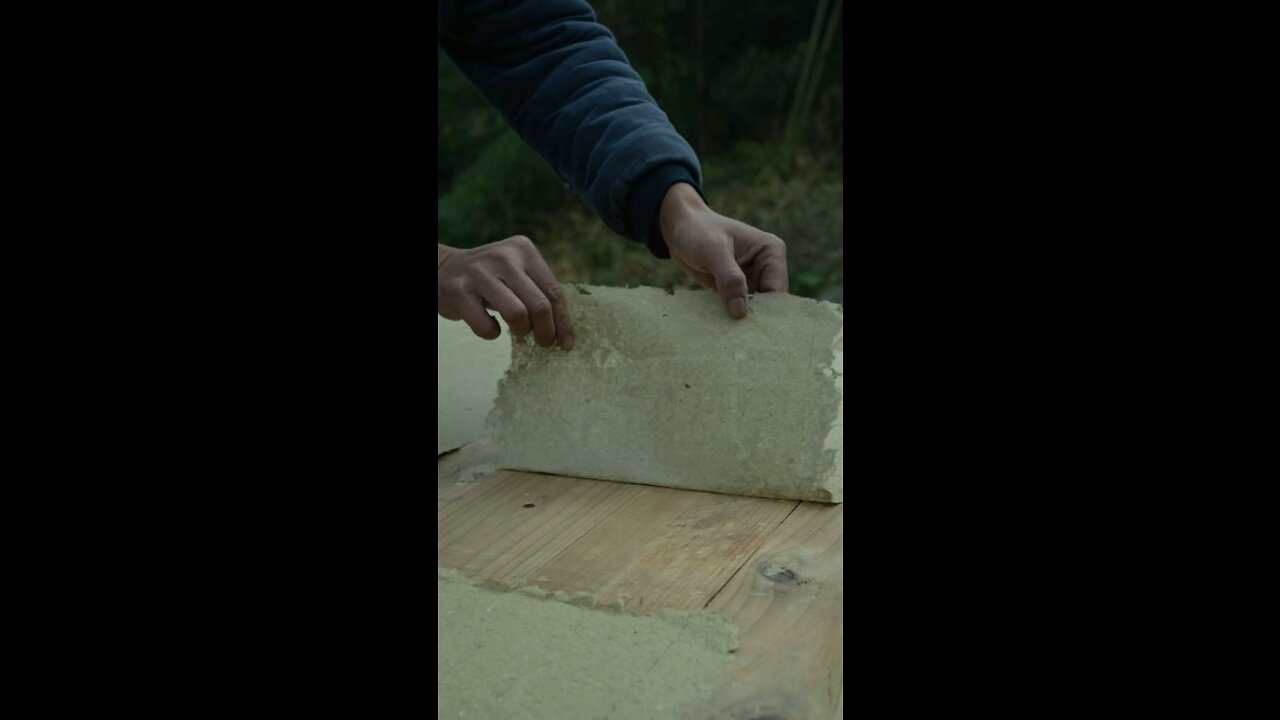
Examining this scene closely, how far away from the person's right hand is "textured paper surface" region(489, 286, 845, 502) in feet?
0.12

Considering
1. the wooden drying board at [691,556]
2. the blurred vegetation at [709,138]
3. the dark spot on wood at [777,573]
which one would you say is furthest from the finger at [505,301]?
the blurred vegetation at [709,138]

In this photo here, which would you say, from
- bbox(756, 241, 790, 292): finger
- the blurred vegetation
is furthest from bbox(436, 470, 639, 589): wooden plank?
the blurred vegetation

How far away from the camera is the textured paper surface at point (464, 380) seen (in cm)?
150

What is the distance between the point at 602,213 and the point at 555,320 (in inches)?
9.1

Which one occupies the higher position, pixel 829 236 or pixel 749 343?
pixel 749 343

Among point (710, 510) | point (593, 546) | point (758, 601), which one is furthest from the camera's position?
point (710, 510)

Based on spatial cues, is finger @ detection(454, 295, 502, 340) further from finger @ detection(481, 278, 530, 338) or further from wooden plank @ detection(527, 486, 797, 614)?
wooden plank @ detection(527, 486, 797, 614)

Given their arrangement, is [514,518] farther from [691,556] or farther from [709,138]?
[709,138]

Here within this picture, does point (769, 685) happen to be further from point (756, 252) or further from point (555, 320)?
point (756, 252)

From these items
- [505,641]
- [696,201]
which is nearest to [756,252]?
[696,201]

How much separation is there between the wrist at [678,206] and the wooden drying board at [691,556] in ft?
1.31

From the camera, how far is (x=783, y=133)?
452cm

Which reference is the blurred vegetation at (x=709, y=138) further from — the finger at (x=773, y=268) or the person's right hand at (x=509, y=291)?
the person's right hand at (x=509, y=291)

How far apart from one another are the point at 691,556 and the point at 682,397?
30cm
